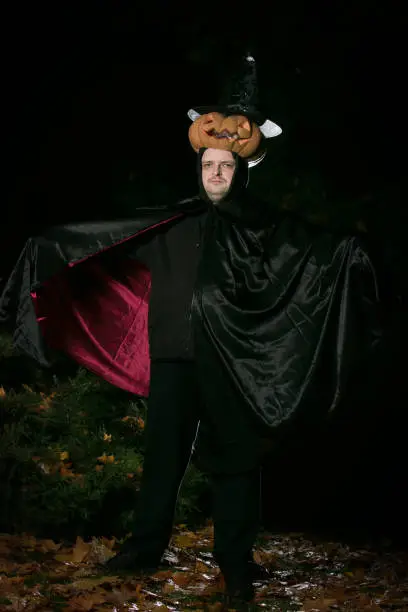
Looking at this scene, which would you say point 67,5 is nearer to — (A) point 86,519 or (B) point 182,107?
(B) point 182,107

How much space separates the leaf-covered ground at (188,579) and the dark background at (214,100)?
90 centimetres

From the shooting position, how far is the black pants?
3898mm

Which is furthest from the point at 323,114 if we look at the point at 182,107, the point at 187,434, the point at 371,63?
the point at 187,434

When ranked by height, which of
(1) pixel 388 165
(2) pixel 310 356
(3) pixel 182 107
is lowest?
(2) pixel 310 356

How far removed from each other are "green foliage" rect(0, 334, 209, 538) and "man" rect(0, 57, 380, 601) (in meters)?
0.87

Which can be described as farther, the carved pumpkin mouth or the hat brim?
the hat brim

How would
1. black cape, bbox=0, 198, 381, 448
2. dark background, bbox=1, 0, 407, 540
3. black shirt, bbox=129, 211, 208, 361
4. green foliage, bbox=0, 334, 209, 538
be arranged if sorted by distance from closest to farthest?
black cape, bbox=0, 198, 381, 448
black shirt, bbox=129, 211, 208, 361
green foliage, bbox=0, 334, 209, 538
dark background, bbox=1, 0, 407, 540

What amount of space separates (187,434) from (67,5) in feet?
13.3

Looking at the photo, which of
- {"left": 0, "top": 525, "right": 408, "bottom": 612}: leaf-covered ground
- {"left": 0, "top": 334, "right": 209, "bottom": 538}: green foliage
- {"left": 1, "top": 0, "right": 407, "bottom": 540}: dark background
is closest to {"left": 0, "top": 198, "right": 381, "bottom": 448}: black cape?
{"left": 0, "top": 525, "right": 408, "bottom": 612}: leaf-covered ground

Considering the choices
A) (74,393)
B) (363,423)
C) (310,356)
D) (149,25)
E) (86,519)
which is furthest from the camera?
(149,25)

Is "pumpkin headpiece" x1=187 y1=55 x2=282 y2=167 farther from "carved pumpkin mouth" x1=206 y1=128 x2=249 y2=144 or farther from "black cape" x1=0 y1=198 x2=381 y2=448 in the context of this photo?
"black cape" x1=0 y1=198 x2=381 y2=448

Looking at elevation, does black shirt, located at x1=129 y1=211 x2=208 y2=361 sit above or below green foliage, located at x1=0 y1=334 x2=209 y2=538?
above

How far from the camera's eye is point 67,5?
673 cm

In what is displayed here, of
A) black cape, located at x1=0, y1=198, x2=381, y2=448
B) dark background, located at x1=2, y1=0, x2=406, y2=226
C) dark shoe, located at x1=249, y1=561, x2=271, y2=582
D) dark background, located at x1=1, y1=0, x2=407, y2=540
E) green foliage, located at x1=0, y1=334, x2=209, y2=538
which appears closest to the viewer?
black cape, located at x1=0, y1=198, x2=381, y2=448
